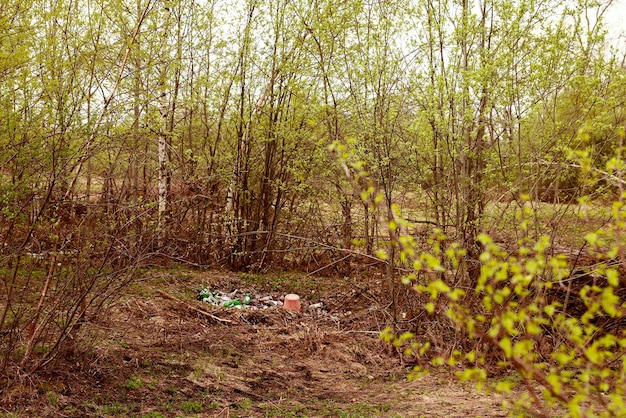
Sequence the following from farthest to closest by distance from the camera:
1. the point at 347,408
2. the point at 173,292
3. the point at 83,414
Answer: the point at 173,292 < the point at 347,408 < the point at 83,414

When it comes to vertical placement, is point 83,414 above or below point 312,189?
below

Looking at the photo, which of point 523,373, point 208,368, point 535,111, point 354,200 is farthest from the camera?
point 354,200

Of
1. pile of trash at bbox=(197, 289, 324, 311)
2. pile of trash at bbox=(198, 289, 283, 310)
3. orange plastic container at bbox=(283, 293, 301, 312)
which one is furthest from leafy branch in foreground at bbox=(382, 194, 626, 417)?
pile of trash at bbox=(198, 289, 283, 310)

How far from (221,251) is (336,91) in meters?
3.62

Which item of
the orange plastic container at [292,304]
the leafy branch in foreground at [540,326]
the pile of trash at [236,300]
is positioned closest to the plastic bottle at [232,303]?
the pile of trash at [236,300]

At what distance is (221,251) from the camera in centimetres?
965

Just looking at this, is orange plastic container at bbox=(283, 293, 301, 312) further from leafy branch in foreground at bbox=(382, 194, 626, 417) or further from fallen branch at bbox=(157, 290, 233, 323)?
leafy branch in foreground at bbox=(382, 194, 626, 417)

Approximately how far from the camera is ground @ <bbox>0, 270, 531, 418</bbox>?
408 cm

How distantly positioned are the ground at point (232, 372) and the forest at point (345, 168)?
134 millimetres

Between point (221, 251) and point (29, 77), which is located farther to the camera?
point (221, 251)

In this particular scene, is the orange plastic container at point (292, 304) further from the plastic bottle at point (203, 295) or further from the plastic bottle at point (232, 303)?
the plastic bottle at point (203, 295)

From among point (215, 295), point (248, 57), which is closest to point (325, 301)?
point (215, 295)

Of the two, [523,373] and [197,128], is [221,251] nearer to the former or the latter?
[197,128]

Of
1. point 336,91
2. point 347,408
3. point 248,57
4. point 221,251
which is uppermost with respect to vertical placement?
point 248,57
